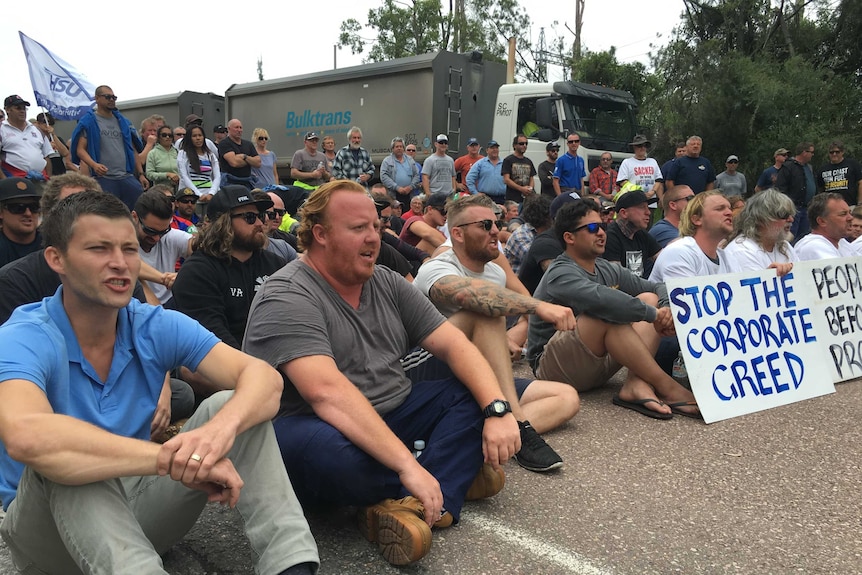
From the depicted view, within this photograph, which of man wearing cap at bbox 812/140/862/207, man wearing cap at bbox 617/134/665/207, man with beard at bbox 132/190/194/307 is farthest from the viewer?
man wearing cap at bbox 812/140/862/207

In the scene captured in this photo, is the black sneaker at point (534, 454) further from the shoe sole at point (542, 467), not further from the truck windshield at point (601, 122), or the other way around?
the truck windshield at point (601, 122)

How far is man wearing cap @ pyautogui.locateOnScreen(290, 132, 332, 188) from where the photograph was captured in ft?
39.9

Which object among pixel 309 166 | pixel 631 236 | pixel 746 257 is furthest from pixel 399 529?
pixel 309 166

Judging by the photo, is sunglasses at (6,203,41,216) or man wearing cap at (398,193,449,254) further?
man wearing cap at (398,193,449,254)

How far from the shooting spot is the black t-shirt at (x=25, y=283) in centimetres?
386

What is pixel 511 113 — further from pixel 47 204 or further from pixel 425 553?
pixel 425 553

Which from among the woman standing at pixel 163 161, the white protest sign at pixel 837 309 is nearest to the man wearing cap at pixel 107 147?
the woman standing at pixel 163 161

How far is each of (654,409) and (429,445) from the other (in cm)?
224

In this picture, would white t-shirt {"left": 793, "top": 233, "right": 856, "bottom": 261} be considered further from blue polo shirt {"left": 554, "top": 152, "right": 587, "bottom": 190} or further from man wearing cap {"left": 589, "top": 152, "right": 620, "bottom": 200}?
man wearing cap {"left": 589, "top": 152, "right": 620, "bottom": 200}

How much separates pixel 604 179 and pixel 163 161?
7.46 m

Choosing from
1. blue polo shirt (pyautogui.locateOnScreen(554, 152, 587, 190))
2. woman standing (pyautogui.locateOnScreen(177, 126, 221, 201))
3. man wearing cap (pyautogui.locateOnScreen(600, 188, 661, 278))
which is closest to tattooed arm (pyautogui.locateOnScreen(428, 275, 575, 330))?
man wearing cap (pyautogui.locateOnScreen(600, 188, 661, 278))

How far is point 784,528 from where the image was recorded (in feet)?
10.9

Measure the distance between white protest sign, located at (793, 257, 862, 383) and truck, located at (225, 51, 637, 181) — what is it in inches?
310

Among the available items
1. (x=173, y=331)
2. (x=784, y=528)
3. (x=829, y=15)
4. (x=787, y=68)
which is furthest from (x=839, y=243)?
(x=829, y=15)
